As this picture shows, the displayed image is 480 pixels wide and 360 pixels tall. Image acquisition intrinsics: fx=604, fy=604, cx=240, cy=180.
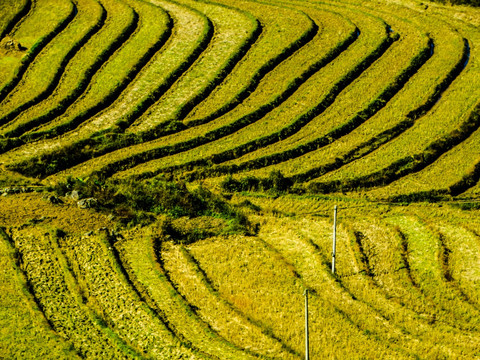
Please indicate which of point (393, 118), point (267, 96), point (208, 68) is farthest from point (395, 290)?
point (208, 68)

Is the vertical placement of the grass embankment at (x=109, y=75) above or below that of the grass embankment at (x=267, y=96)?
below

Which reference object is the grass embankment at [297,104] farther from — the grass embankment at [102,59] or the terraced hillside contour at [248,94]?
the grass embankment at [102,59]

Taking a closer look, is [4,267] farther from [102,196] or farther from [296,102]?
[296,102]

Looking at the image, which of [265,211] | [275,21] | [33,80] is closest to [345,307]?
[265,211]

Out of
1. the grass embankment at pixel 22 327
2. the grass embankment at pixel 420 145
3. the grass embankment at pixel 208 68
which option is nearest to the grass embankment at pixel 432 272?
the grass embankment at pixel 420 145

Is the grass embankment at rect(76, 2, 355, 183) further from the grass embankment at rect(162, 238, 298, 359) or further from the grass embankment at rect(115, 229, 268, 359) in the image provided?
the grass embankment at rect(162, 238, 298, 359)

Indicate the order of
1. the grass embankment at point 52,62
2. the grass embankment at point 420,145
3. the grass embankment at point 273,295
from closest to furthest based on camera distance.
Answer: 1. the grass embankment at point 273,295
2. the grass embankment at point 420,145
3. the grass embankment at point 52,62

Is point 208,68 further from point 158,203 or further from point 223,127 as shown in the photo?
point 158,203

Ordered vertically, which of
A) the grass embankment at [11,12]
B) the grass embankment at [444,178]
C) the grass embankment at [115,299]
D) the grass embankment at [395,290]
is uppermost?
the grass embankment at [444,178]
